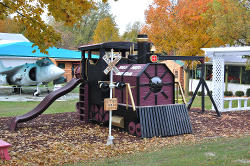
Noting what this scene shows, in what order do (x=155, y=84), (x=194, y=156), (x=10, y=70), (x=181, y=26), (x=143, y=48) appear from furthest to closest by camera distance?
(x=10, y=70), (x=181, y=26), (x=143, y=48), (x=155, y=84), (x=194, y=156)

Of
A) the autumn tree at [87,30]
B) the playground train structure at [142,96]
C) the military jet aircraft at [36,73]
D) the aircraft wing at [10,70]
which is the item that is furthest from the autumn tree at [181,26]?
the autumn tree at [87,30]

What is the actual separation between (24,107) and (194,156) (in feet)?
41.2

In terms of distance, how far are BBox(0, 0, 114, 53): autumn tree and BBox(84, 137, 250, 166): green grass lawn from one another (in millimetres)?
5182

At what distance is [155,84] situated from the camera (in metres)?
10.4

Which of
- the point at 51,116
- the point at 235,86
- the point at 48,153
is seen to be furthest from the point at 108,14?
the point at 48,153

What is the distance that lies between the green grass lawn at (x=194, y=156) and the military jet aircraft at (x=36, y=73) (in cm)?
1673

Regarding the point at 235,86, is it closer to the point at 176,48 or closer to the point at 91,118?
the point at 176,48

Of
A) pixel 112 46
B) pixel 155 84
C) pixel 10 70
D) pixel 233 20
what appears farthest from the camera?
pixel 10 70

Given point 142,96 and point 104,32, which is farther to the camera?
point 104,32

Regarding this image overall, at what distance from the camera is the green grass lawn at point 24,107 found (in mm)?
15805

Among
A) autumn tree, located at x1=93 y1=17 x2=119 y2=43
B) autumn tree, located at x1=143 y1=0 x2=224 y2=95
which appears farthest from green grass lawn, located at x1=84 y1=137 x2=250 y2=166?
autumn tree, located at x1=93 y1=17 x2=119 y2=43

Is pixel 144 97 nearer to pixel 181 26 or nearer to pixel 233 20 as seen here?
pixel 233 20

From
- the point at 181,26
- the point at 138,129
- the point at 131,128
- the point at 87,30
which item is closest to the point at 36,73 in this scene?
the point at 181,26

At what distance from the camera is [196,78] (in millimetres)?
29453
